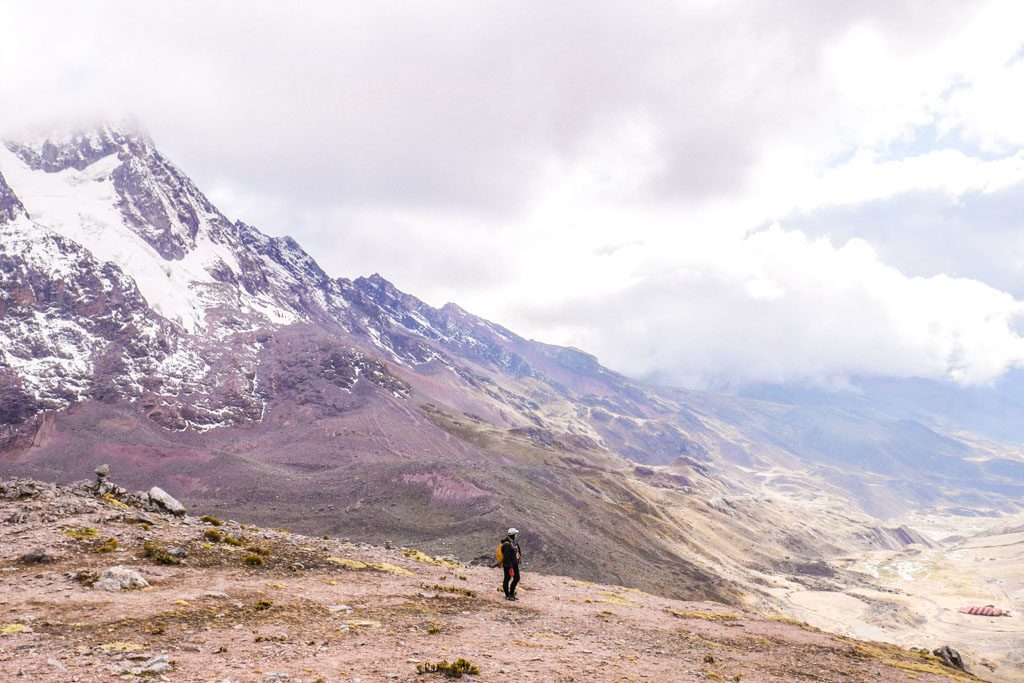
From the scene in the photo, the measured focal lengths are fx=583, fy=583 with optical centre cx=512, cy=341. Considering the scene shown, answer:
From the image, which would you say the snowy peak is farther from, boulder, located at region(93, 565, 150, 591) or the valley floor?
the valley floor

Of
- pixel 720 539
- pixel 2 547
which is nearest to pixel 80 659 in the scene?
pixel 2 547

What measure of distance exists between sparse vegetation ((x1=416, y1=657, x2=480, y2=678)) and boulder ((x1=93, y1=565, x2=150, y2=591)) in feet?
41.9

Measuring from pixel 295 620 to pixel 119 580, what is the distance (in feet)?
23.7

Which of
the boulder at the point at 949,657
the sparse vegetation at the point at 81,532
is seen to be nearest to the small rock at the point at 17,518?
the sparse vegetation at the point at 81,532

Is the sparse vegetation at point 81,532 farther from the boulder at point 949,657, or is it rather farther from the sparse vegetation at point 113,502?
the boulder at point 949,657

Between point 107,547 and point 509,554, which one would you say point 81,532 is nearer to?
point 107,547

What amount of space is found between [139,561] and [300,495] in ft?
272

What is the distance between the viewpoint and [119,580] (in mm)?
21062

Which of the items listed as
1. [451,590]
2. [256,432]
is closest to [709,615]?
[451,590]

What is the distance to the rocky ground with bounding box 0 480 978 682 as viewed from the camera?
14.8m

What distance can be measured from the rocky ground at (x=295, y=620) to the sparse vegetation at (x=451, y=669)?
0.40 feet

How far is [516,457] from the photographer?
16312 centimetres

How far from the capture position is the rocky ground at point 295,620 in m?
14.8

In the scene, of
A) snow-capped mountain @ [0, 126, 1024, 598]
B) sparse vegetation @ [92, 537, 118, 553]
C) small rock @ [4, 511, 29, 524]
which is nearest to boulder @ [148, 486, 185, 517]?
small rock @ [4, 511, 29, 524]
